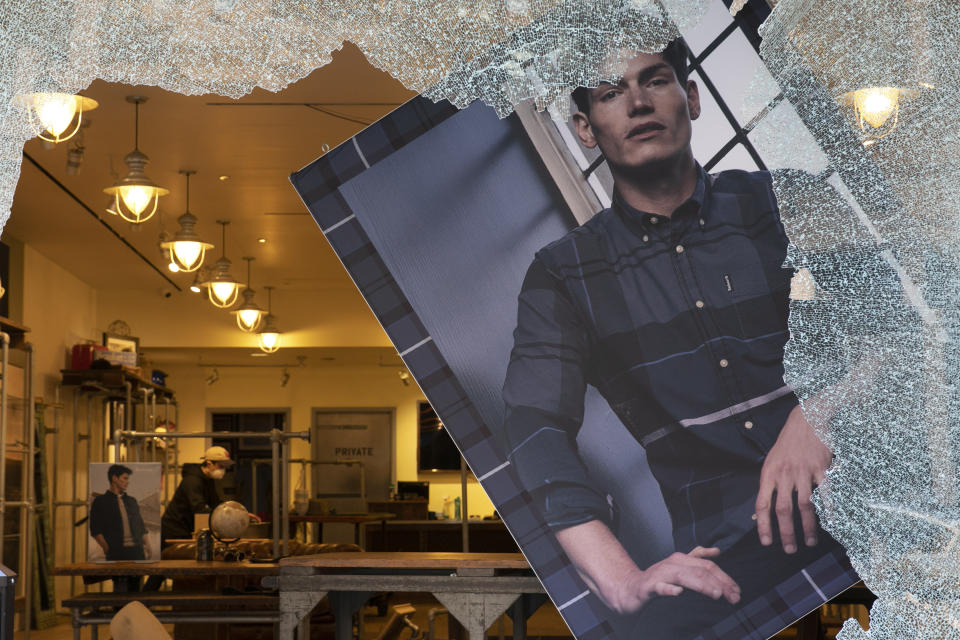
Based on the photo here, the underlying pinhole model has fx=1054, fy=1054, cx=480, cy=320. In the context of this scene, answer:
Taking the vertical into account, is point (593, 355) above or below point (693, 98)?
below

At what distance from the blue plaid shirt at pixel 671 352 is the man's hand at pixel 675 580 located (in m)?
0.04

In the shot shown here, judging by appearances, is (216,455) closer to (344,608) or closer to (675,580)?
(344,608)

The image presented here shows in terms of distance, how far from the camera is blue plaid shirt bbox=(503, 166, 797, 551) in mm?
2422

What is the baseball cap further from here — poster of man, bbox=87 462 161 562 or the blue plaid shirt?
the blue plaid shirt

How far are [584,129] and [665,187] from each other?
24 centimetres

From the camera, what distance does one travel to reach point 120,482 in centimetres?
577

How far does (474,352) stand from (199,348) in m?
10.9

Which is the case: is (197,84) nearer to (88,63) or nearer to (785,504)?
(88,63)

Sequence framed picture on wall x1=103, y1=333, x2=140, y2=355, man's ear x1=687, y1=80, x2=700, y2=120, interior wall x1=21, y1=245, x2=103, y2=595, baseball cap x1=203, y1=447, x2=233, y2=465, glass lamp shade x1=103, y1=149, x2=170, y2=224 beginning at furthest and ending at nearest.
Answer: framed picture on wall x1=103, y1=333, x2=140, y2=355
interior wall x1=21, y1=245, x2=103, y2=595
baseball cap x1=203, y1=447, x2=233, y2=465
glass lamp shade x1=103, y1=149, x2=170, y2=224
man's ear x1=687, y1=80, x2=700, y2=120

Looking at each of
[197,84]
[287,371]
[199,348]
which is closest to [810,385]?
[197,84]

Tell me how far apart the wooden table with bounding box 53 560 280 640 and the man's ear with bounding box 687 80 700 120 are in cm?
366

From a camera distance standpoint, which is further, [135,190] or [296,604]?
[135,190]

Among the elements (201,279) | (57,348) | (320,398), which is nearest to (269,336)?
(201,279)

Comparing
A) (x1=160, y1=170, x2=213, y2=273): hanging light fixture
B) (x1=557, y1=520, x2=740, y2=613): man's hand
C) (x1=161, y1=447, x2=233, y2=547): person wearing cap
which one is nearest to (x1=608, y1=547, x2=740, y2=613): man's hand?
(x1=557, y1=520, x2=740, y2=613): man's hand
